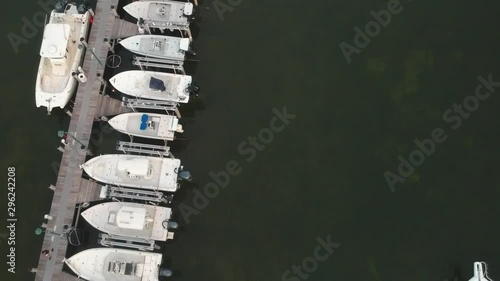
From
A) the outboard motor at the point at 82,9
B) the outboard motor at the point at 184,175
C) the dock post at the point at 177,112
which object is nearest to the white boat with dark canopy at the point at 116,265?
the outboard motor at the point at 184,175

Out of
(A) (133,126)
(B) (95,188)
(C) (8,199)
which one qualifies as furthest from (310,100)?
(C) (8,199)

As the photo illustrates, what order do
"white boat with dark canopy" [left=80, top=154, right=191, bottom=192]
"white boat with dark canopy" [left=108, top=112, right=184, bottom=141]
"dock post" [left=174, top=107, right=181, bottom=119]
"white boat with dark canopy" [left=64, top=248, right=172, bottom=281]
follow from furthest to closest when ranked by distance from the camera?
1. "dock post" [left=174, top=107, right=181, bottom=119]
2. "white boat with dark canopy" [left=108, top=112, right=184, bottom=141]
3. "white boat with dark canopy" [left=80, top=154, right=191, bottom=192]
4. "white boat with dark canopy" [left=64, top=248, right=172, bottom=281]

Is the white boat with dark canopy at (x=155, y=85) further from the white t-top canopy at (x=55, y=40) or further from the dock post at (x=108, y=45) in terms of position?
the white t-top canopy at (x=55, y=40)

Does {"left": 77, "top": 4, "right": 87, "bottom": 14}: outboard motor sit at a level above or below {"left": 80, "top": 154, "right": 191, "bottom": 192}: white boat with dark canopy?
above

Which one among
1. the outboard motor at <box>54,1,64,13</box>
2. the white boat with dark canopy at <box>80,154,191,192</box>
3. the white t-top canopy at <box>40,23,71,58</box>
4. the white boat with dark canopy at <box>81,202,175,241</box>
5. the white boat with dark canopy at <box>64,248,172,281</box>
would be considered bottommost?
the white boat with dark canopy at <box>64,248,172,281</box>

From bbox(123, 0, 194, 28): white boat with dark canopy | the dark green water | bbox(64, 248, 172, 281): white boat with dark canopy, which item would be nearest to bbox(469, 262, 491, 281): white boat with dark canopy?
the dark green water

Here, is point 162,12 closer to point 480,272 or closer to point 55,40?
point 55,40

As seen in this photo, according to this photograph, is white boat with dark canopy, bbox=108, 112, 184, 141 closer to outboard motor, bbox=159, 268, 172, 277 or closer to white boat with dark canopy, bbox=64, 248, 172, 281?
white boat with dark canopy, bbox=64, 248, 172, 281
